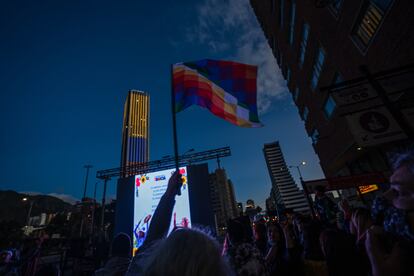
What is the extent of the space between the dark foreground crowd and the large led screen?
5.29 metres

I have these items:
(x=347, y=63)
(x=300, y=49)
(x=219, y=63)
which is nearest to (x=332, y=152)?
(x=347, y=63)

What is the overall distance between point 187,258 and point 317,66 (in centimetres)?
1606

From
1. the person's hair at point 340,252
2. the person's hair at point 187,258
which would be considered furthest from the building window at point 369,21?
the person's hair at point 187,258

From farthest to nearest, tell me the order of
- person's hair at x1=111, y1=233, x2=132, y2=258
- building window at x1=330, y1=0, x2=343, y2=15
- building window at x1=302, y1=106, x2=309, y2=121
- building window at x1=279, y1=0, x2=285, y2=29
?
building window at x1=302, y1=106, x2=309, y2=121 < building window at x1=279, y1=0, x2=285, y2=29 < building window at x1=330, y1=0, x2=343, y2=15 < person's hair at x1=111, y1=233, x2=132, y2=258

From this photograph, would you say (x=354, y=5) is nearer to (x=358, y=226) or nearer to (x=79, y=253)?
(x=358, y=226)

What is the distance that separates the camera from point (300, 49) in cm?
1552

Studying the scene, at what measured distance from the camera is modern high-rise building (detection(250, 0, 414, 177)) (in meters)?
4.10

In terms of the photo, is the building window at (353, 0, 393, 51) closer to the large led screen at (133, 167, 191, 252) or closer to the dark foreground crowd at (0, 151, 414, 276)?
the dark foreground crowd at (0, 151, 414, 276)

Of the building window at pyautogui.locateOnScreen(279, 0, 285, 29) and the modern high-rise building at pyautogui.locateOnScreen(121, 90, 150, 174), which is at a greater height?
the modern high-rise building at pyautogui.locateOnScreen(121, 90, 150, 174)

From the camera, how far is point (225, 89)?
605cm

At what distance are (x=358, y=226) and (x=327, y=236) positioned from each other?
0.69 m

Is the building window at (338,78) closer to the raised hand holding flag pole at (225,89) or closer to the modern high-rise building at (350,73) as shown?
the modern high-rise building at (350,73)

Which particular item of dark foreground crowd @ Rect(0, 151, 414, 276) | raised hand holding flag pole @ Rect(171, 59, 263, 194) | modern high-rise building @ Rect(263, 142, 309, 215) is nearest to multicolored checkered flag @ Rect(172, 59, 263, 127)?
raised hand holding flag pole @ Rect(171, 59, 263, 194)

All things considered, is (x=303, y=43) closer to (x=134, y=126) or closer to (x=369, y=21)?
(x=369, y=21)
